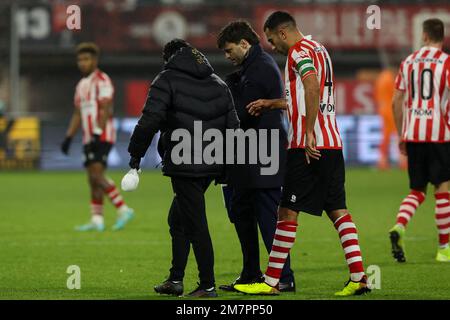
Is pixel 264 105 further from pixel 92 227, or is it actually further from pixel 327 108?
pixel 92 227

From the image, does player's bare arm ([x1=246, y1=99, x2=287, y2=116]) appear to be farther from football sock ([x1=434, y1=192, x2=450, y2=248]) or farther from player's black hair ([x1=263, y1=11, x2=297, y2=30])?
football sock ([x1=434, y1=192, x2=450, y2=248])

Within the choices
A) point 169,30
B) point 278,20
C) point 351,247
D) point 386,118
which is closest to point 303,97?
point 278,20

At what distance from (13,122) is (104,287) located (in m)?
17.1

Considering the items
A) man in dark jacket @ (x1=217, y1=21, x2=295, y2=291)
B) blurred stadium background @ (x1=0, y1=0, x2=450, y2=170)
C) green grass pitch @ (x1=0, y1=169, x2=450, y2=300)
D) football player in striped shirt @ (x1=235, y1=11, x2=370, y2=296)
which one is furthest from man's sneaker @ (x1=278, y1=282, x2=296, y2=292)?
blurred stadium background @ (x1=0, y1=0, x2=450, y2=170)

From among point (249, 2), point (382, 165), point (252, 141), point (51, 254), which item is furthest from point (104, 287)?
point (249, 2)

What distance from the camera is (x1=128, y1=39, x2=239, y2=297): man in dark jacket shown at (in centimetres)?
797

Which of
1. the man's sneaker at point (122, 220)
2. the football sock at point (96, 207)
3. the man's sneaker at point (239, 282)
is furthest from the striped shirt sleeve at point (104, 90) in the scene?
the man's sneaker at point (239, 282)

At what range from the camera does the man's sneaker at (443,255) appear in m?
10.4

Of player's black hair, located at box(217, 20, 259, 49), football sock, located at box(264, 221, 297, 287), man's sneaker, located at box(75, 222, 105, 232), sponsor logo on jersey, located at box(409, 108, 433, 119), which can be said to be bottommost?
man's sneaker, located at box(75, 222, 105, 232)

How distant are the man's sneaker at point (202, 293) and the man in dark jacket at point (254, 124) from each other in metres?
0.49

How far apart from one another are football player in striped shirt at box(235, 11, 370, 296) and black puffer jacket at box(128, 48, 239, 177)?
19.8 inches

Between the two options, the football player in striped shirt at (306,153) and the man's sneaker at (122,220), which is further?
the man's sneaker at (122,220)

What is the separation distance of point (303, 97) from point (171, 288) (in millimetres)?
1748

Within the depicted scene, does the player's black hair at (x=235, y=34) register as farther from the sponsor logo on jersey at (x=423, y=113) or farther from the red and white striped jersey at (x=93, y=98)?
the red and white striped jersey at (x=93, y=98)
